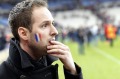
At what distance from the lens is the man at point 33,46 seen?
10.3 ft

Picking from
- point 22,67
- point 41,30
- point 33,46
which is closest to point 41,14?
point 41,30

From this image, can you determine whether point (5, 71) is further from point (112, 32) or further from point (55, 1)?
point (55, 1)

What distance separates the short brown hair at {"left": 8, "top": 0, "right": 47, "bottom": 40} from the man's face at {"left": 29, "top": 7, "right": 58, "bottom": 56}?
0.11 feet

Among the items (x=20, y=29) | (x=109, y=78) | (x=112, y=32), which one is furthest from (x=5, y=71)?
(x=112, y=32)

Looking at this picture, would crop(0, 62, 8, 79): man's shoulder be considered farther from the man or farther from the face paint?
the face paint

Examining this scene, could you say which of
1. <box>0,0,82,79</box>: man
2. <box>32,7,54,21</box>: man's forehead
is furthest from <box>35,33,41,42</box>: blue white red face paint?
<box>32,7,54,21</box>: man's forehead

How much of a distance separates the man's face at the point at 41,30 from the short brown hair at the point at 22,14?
4 centimetres

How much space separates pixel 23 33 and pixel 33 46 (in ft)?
0.41

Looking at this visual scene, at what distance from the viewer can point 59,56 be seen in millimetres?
3209

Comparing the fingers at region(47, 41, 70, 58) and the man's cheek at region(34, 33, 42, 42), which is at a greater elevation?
the man's cheek at region(34, 33, 42, 42)

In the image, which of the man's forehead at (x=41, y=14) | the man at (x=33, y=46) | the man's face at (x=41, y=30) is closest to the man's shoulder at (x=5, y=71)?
the man at (x=33, y=46)

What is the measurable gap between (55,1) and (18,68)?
63601mm

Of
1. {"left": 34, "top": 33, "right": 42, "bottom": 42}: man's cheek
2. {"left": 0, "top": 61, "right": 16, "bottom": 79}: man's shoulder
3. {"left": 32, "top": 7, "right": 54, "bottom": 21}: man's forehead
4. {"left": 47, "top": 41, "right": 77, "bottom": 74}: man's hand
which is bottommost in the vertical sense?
{"left": 0, "top": 61, "right": 16, "bottom": 79}: man's shoulder

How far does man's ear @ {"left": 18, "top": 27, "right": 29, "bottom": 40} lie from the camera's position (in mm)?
3209
